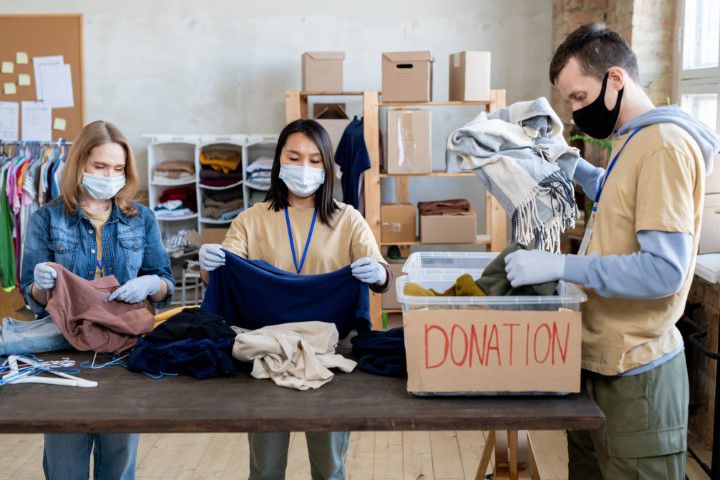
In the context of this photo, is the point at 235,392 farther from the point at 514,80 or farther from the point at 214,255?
the point at 514,80

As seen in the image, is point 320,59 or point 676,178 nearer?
point 676,178

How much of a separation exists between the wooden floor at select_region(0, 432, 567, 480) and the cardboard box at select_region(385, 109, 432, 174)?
203 cm

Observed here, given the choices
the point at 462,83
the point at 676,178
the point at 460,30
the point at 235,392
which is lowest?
the point at 235,392

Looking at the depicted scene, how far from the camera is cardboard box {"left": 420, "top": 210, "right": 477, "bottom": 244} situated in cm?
509

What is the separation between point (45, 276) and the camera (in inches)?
84.5

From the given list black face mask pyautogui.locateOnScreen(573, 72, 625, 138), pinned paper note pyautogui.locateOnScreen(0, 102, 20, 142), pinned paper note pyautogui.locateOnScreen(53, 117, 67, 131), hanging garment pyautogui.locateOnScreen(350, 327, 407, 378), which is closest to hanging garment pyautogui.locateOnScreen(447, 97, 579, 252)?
black face mask pyautogui.locateOnScreen(573, 72, 625, 138)

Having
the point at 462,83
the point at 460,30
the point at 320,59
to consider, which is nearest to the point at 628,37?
the point at 462,83

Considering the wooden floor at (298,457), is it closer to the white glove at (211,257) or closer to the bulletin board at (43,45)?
the white glove at (211,257)

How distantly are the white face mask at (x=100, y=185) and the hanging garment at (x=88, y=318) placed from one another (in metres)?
0.32

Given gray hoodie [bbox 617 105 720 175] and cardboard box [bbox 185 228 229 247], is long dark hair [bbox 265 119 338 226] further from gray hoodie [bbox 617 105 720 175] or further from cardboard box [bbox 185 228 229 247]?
cardboard box [bbox 185 228 229 247]

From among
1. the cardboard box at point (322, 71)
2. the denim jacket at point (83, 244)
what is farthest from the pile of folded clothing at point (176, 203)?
the denim jacket at point (83, 244)

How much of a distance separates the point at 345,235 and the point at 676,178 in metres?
1.11

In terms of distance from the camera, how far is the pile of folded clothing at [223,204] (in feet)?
18.5

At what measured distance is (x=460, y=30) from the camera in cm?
571
